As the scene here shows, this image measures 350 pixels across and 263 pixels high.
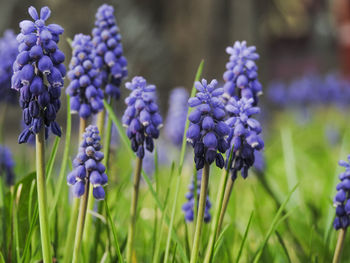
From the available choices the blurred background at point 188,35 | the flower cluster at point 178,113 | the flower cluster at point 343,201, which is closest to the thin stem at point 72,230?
the flower cluster at point 343,201

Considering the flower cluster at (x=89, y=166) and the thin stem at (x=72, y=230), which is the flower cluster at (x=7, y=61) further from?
the flower cluster at (x=89, y=166)

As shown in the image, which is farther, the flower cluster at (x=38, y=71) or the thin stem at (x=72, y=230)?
the thin stem at (x=72, y=230)

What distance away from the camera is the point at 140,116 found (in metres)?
2.19

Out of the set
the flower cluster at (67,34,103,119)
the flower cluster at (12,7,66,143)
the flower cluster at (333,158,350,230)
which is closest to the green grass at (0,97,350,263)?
the flower cluster at (67,34,103,119)

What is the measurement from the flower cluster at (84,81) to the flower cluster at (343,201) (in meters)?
1.16

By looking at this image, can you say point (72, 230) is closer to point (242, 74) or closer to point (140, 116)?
point (140, 116)

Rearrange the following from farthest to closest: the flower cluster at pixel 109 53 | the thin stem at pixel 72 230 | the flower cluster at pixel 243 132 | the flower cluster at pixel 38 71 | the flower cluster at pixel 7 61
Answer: the flower cluster at pixel 7 61 → the flower cluster at pixel 109 53 → the thin stem at pixel 72 230 → the flower cluster at pixel 243 132 → the flower cluster at pixel 38 71

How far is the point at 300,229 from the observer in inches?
138

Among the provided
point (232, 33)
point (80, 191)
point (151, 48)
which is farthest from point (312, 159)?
point (151, 48)

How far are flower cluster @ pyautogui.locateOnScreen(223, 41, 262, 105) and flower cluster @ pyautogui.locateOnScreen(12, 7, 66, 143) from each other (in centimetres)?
80

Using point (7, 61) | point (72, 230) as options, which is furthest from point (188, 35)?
point (72, 230)

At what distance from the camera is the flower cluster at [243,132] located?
6.91 ft

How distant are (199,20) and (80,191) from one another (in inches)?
316

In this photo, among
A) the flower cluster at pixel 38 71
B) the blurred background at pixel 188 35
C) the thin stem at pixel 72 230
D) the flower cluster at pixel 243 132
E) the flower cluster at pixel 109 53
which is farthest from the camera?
the blurred background at pixel 188 35
